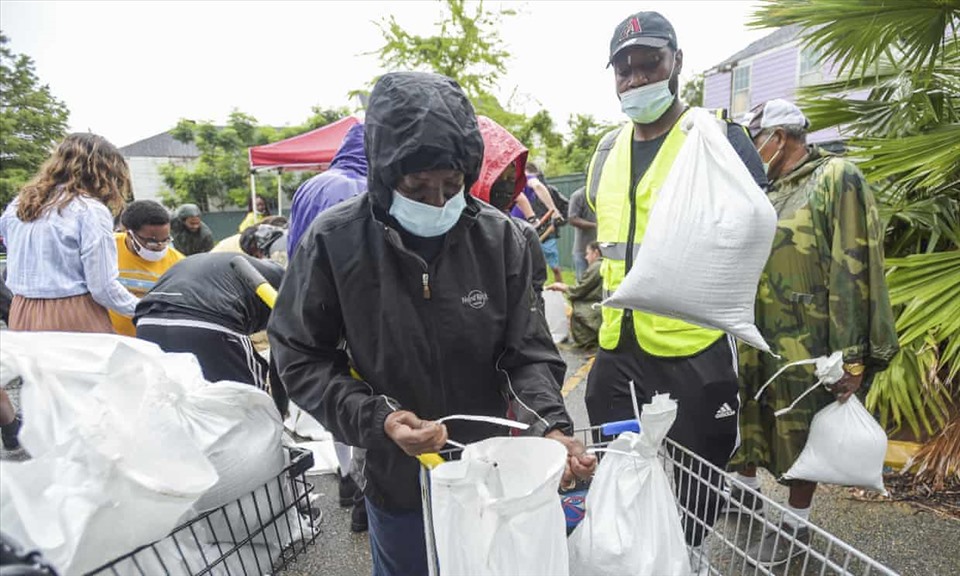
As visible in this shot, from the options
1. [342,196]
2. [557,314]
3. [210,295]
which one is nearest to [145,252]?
[210,295]

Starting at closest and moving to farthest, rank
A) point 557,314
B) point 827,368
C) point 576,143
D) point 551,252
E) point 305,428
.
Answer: point 827,368 → point 305,428 → point 557,314 → point 551,252 → point 576,143

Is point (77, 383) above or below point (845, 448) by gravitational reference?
above

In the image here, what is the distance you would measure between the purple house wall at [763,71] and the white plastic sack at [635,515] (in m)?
16.7

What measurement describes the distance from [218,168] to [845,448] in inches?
1259

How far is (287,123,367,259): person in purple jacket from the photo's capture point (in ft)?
9.70

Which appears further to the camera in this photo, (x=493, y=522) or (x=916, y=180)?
(x=916, y=180)

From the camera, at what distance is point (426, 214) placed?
4.56 ft

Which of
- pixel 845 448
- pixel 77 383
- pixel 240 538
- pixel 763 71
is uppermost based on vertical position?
pixel 763 71

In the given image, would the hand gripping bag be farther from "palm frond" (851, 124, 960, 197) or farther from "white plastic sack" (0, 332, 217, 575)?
"white plastic sack" (0, 332, 217, 575)

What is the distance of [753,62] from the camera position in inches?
781

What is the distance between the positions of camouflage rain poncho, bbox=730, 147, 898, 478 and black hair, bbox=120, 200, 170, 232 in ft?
11.1

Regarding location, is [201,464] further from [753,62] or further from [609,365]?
[753,62]

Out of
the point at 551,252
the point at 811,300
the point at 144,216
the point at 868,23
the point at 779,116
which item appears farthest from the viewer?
the point at 551,252

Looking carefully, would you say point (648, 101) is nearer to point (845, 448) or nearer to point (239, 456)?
point (845, 448)
